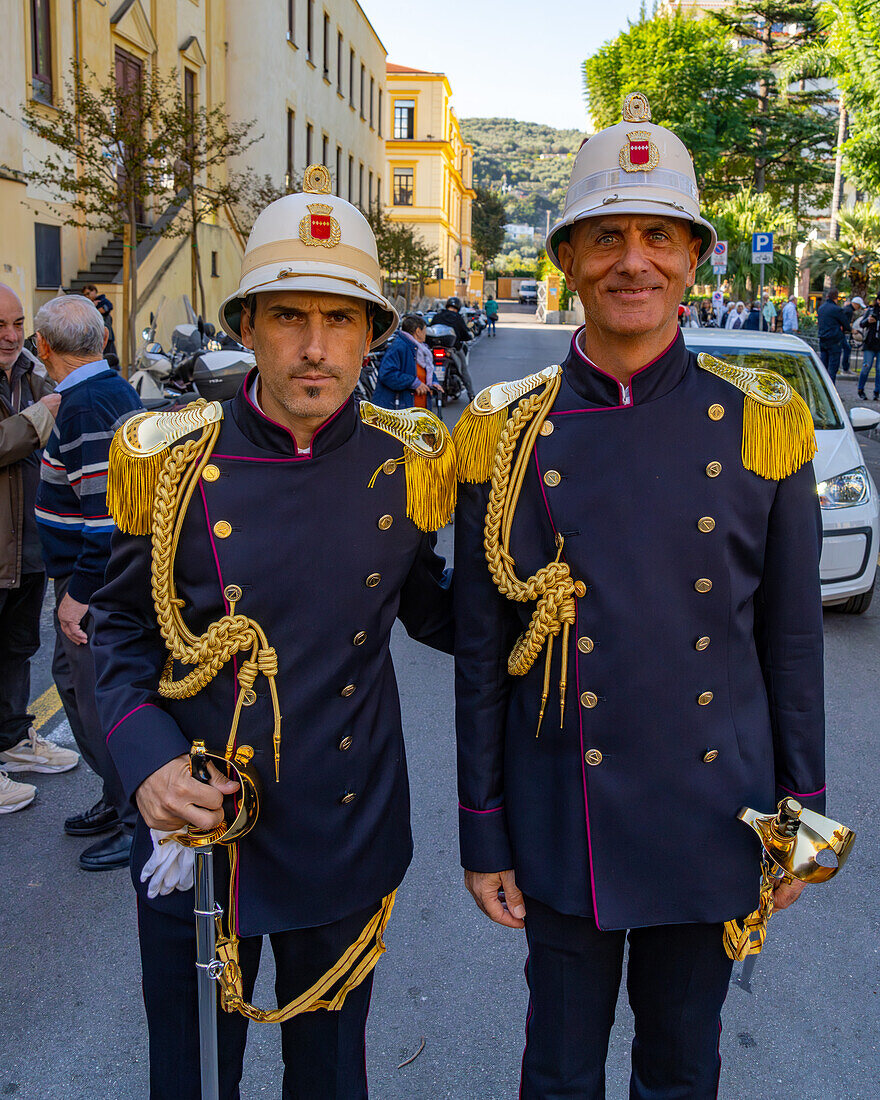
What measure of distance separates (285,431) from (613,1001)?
1330mm

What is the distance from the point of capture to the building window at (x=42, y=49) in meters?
16.6

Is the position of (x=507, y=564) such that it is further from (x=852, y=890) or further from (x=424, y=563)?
(x=852, y=890)

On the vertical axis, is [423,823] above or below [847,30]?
below

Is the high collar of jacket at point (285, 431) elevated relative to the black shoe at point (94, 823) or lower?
elevated

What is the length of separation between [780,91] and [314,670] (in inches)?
2141

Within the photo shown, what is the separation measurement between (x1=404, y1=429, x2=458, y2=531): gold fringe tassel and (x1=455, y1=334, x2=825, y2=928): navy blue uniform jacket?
12 centimetres

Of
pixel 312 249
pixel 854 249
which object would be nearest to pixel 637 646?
pixel 312 249

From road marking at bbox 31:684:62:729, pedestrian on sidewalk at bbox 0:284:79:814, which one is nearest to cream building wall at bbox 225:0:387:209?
road marking at bbox 31:684:62:729

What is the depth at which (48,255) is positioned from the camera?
17.6 metres

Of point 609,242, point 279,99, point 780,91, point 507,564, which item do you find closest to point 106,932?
point 507,564

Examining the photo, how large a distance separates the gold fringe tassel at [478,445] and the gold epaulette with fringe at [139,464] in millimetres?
507

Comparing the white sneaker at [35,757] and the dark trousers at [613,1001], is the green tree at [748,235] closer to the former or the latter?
the white sneaker at [35,757]

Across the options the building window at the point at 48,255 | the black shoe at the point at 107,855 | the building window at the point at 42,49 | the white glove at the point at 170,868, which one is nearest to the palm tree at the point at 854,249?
the building window at the point at 48,255

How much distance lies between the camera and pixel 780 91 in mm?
48750
